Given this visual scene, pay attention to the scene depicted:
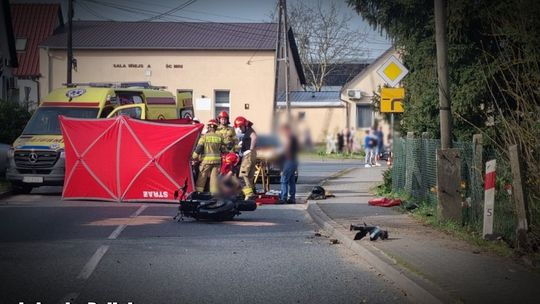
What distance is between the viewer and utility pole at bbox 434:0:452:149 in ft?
47.5

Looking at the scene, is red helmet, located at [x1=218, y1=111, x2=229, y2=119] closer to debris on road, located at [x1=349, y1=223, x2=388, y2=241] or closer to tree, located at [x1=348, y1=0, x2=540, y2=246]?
tree, located at [x1=348, y1=0, x2=540, y2=246]

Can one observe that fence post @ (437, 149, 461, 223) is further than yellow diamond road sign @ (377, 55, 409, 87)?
No

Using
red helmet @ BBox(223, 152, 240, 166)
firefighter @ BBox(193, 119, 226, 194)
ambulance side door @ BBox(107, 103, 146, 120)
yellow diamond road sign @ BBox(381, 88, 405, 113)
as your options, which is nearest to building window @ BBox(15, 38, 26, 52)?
ambulance side door @ BBox(107, 103, 146, 120)

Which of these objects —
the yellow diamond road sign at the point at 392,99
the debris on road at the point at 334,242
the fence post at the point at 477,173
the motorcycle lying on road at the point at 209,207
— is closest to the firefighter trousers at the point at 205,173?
the motorcycle lying on road at the point at 209,207

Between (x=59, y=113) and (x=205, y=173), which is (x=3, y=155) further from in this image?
(x=205, y=173)

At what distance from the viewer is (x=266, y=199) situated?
20266mm

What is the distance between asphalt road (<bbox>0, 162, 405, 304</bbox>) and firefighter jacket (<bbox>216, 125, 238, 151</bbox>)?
7.93 feet

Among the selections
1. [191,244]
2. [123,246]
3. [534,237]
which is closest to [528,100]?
[534,237]

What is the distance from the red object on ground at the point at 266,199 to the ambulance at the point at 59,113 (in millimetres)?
5612

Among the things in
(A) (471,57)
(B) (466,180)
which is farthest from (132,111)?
(B) (466,180)

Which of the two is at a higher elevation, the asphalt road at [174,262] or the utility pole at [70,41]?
the utility pole at [70,41]

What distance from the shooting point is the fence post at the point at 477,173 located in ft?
45.3

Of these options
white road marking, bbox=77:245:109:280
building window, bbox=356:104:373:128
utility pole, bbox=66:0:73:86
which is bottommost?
white road marking, bbox=77:245:109:280

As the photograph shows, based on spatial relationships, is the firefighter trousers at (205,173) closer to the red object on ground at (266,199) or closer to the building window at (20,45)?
the red object on ground at (266,199)
